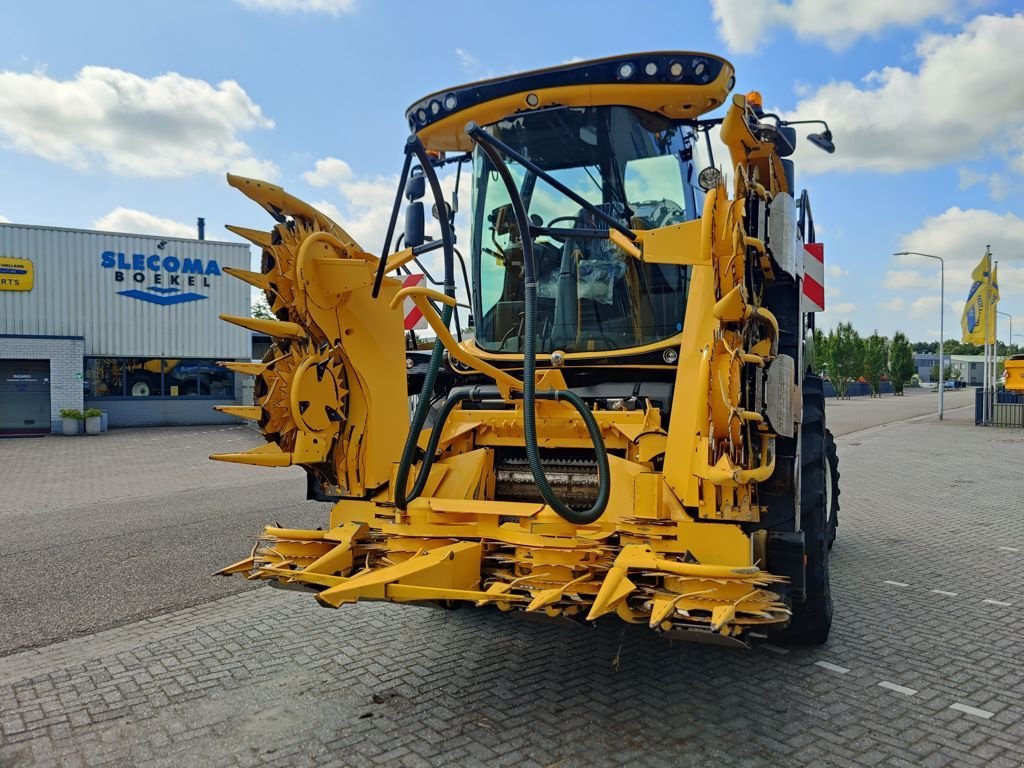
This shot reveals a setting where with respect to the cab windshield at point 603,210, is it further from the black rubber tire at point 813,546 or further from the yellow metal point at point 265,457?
the yellow metal point at point 265,457

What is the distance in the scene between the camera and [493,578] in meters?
3.68

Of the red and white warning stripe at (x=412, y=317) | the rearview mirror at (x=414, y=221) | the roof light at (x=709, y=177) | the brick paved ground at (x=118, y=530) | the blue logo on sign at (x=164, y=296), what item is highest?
the blue logo on sign at (x=164, y=296)

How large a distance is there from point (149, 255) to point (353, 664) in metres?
20.0

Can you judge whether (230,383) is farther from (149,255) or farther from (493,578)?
(493,578)

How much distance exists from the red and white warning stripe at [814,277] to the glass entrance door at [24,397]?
2028 centimetres

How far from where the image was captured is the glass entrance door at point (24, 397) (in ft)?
64.6

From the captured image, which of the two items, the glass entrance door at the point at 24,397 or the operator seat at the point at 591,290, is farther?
the glass entrance door at the point at 24,397

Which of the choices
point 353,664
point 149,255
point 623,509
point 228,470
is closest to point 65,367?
point 149,255

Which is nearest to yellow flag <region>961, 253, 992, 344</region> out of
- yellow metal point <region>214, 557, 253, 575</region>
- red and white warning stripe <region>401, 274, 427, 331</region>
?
red and white warning stripe <region>401, 274, 427, 331</region>

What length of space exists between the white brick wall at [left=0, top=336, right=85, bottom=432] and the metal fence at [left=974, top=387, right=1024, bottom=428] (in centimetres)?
2432

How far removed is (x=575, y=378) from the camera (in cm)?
451

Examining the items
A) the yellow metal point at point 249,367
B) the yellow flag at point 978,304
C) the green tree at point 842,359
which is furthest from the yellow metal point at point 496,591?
the green tree at point 842,359

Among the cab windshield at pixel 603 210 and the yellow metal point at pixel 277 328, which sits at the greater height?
the cab windshield at pixel 603 210

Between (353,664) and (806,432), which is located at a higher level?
(806,432)
